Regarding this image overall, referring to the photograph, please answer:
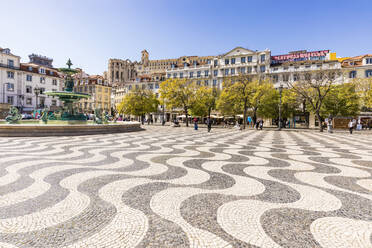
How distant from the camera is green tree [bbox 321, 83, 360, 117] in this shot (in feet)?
104

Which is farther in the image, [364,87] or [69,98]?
[364,87]

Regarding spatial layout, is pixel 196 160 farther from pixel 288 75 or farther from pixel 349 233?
pixel 288 75

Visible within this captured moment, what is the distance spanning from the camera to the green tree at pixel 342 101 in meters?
31.7

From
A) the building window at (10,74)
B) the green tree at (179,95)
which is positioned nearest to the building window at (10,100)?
the building window at (10,74)

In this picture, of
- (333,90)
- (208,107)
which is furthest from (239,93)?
(333,90)

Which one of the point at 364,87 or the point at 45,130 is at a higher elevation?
the point at 364,87

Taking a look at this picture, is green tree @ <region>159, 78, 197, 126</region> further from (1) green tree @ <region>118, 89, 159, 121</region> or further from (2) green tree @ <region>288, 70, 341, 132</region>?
(2) green tree @ <region>288, 70, 341, 132</region>

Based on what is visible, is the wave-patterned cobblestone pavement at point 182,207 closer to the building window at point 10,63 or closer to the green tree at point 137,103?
the green tree at point 137,103

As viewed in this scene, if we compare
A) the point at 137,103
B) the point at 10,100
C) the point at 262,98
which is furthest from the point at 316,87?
the point at 10,100

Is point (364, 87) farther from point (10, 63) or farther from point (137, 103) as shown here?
point (10, 63)

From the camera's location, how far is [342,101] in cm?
3209

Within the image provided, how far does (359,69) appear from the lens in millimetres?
40406

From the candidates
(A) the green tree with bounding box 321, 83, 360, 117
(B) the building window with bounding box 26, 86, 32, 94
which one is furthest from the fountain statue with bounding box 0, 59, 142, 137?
(B) the building window with bounding box 26, 86, 32, 94

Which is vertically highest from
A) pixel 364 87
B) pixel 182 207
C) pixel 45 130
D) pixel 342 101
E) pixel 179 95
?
pixel 364 87
